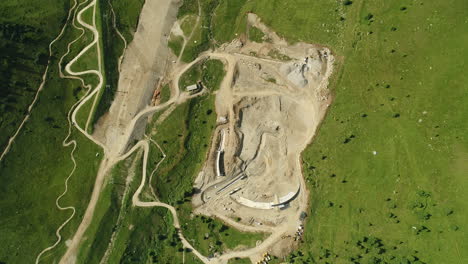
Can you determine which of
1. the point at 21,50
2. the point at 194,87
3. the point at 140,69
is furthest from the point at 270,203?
the point at 21,50

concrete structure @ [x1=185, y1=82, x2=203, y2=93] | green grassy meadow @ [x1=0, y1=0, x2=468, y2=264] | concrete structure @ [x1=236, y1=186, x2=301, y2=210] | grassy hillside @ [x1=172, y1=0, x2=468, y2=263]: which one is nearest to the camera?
grassy hillside @ [x1=172, y1=0, x2=468, y2=263]

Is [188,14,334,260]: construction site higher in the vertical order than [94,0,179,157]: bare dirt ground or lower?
lower

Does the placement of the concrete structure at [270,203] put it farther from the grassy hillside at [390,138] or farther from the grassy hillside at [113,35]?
the grassy hillside at [113,35]

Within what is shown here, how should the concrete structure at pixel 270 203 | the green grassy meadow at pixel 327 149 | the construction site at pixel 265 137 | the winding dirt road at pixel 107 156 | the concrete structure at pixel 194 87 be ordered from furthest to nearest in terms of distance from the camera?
the concrete structure at pixel 194 87 → the construction site at pixel 265 137 → the concrete structure at pixel 270 203 → the winding dirt road at pixel 107 156 → the green grassy meadow at pixel 327 149

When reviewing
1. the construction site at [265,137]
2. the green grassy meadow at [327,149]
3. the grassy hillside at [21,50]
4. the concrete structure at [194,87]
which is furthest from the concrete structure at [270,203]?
the grassy hillside at [21,50]

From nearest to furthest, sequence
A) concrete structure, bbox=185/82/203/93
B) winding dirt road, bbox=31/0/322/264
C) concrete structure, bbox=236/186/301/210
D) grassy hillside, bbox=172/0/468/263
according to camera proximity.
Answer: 1. grassy hillside, bbox=172/0/468/263
2. winding dirt road, bbox=31/0/322/264
3. concrete structure, bbox=236/186/301/210
4. concrete structure, bbox=185/82/203/93

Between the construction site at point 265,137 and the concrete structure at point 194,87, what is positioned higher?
the concrete structure at point 194,87

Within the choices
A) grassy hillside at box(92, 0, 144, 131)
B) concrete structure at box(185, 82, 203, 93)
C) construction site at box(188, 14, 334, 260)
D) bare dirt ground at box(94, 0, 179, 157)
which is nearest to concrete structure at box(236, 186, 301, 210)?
construction site at box(188, 14, 334, 260)

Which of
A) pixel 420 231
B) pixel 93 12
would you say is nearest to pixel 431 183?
pixel 420 231

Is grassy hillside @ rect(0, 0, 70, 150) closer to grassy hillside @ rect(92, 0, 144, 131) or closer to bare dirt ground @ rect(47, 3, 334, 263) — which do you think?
grassy hillside @ rect(92, 0, 144, 131)

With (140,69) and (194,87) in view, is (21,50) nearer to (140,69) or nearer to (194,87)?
(140,69)

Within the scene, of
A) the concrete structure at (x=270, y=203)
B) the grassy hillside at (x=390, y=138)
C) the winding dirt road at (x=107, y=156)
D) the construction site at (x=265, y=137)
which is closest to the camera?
the grassy hillside at (x=390, y=138)

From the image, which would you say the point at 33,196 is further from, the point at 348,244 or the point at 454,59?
the point at 454,59

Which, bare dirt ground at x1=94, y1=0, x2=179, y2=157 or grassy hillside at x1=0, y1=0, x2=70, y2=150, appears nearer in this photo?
grassy hillside at x1=0, y1=0, x2=70, y2=150
